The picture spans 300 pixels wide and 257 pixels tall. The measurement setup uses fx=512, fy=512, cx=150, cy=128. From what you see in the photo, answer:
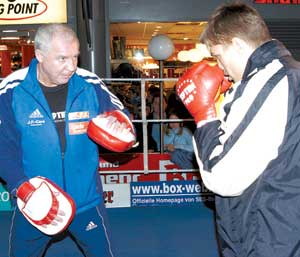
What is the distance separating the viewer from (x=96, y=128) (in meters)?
2.61

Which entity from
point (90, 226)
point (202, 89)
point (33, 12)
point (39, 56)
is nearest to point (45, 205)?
point (90, 226)

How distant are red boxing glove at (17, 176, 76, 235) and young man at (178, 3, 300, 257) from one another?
0.98 m

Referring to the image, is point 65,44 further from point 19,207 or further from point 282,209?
point 282,209

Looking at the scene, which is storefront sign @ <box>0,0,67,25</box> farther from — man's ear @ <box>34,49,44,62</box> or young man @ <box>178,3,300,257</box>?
young man @ <box>178,3,300,257</box>

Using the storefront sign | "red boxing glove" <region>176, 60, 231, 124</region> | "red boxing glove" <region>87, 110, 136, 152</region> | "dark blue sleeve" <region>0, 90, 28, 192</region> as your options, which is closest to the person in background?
the storefront sign

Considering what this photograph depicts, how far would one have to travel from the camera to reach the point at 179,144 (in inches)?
243

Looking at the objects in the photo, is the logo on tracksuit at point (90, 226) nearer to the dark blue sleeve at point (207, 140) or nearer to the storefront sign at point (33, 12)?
the dark blue sleeve at point (207, 140)

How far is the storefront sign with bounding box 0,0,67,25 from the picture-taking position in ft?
24.8

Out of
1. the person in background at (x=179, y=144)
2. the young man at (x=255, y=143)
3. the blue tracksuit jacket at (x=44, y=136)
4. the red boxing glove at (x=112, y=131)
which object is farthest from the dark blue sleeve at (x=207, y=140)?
the person in background at (x=179, y=144)

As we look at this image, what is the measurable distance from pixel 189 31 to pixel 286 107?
7983 mm

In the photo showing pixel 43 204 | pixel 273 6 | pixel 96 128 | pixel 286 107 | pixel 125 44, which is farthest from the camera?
pixel 125 44

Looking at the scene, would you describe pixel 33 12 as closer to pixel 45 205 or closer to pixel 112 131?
pixel 112 131

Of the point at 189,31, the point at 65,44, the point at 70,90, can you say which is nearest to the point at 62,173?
the point at 70,90

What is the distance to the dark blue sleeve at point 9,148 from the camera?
2555 millimetres
